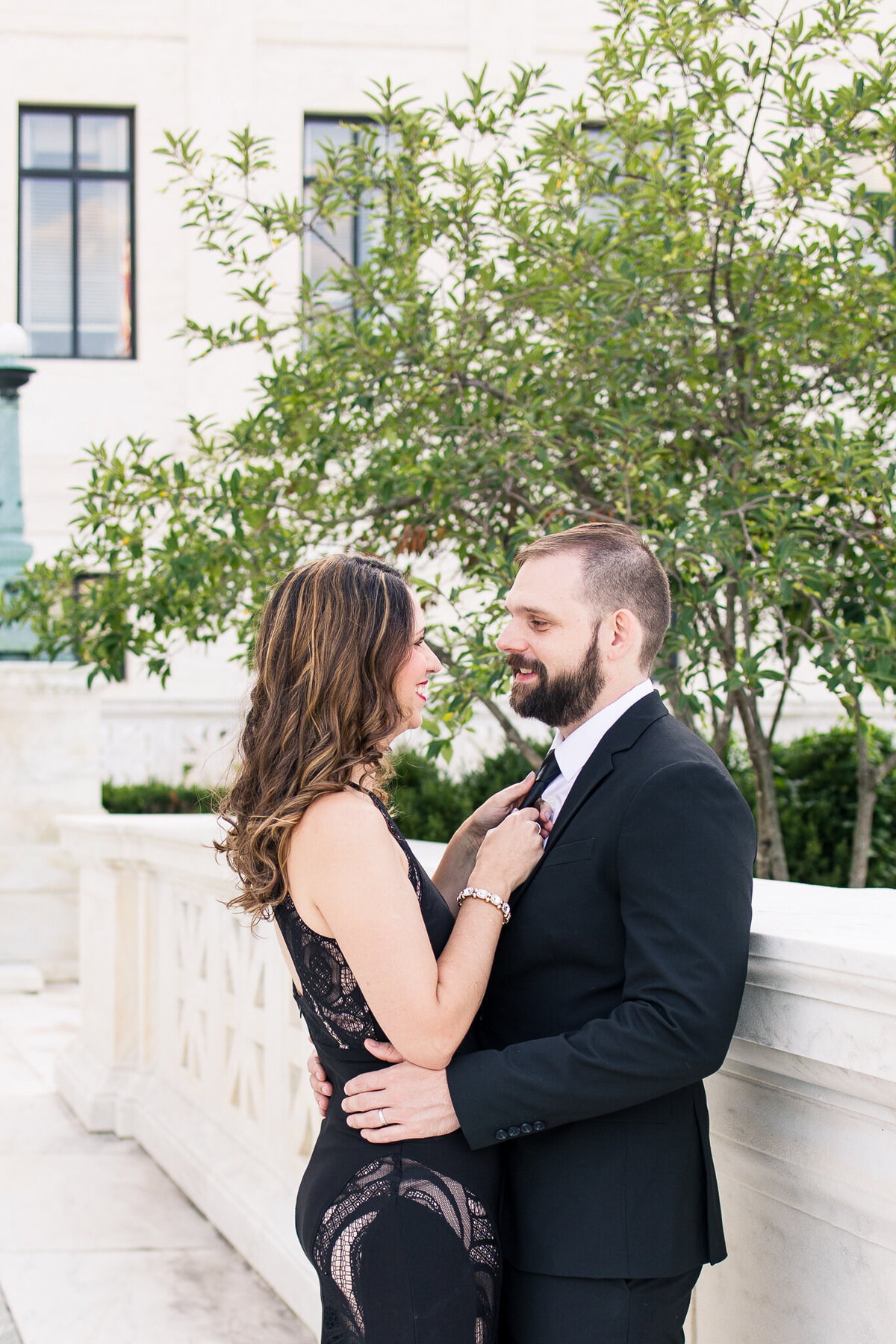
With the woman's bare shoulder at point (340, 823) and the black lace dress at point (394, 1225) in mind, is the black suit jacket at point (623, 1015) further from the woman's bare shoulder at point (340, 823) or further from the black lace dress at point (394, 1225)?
the woman's bare shoulder at point (340, 823)

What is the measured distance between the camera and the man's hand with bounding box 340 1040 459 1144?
2.02 metres

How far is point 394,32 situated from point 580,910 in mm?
16843

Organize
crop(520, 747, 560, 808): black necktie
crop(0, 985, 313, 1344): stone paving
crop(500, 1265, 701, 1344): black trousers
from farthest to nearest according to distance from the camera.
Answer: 1. crop(0, 985, 313, 1344): stone paving
2. crop(520, 747, 560, 808): black necktie
3. crop(500, 1265, 701, 1344): black trousers

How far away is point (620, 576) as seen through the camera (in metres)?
2.21

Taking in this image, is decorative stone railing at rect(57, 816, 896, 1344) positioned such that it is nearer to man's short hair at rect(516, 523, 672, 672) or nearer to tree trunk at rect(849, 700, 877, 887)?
man's short hair at rect(516, 523, 672, 672)

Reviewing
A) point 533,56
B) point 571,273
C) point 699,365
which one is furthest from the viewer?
point 533,56

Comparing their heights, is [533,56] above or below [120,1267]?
above

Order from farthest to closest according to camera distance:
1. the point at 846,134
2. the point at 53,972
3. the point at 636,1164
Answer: the point at 53,972
the point at 846,134
the point at 636,1164

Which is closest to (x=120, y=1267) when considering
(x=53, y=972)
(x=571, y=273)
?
(x=571, y=273)

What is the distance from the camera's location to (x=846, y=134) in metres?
4.39

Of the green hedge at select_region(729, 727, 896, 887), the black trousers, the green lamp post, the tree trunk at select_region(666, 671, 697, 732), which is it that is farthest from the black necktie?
the green lamp post

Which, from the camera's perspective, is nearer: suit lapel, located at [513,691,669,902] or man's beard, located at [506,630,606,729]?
suit lapel, located at [513,691,669,902]

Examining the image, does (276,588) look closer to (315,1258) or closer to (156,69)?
(315,1258)

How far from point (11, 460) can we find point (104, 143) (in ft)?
26.5
